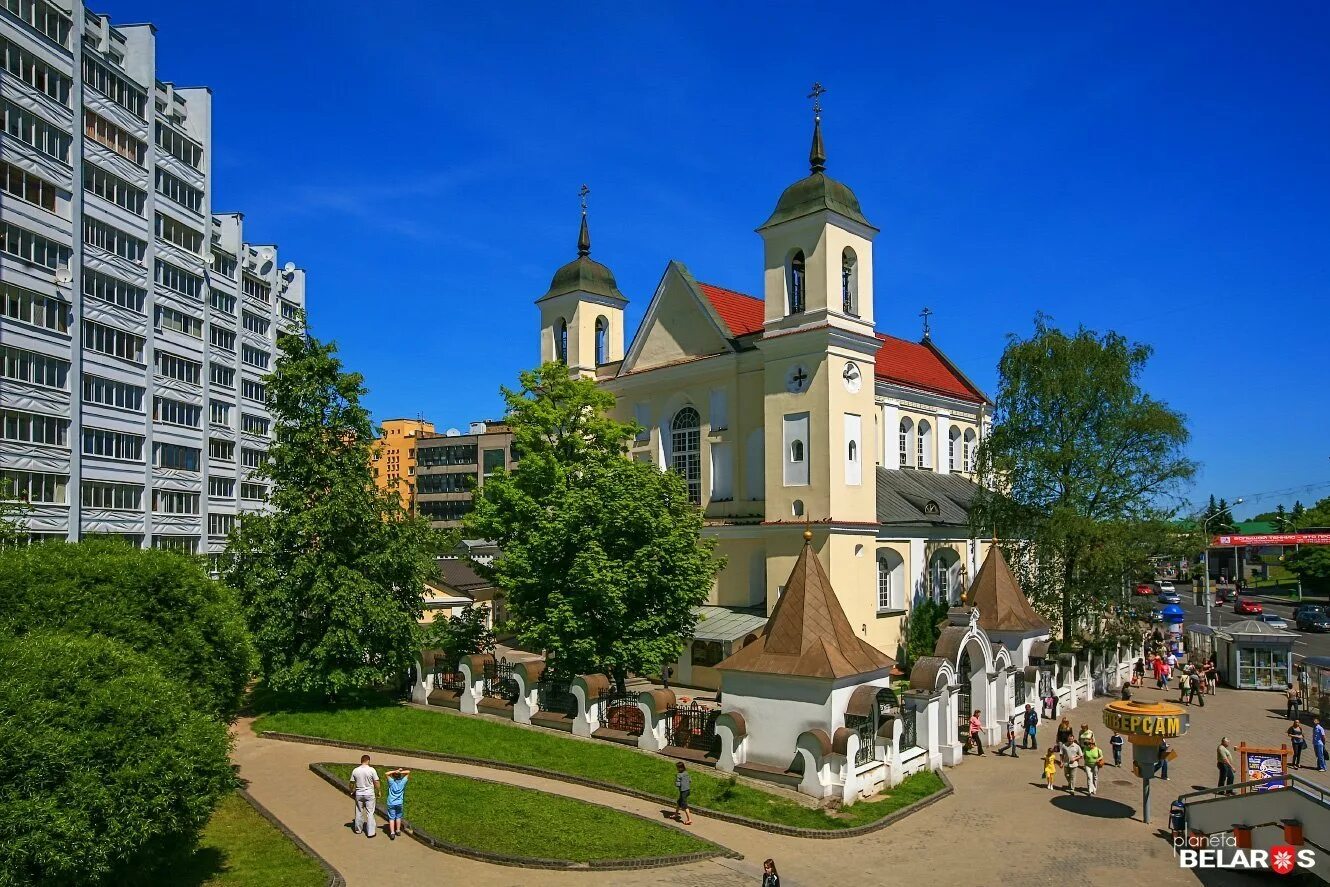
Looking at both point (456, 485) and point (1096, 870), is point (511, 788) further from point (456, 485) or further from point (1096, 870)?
point (456, 485)

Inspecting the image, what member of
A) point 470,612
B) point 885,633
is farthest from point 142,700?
point 885,633

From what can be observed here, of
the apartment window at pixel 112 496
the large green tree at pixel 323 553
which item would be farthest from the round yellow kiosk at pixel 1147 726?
the apartment window at pixel 112 496

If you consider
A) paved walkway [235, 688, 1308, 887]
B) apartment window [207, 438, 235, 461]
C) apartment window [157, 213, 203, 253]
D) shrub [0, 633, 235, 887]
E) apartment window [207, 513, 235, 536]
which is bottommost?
paved walkway [235, 688, 1308, 887]

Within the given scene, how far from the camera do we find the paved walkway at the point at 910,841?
16.4m

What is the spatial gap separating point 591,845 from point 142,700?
8.41 metres

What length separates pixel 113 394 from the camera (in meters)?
40.5

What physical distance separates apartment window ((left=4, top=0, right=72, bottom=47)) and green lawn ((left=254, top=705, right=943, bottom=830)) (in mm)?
27290

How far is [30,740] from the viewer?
36.0 feet

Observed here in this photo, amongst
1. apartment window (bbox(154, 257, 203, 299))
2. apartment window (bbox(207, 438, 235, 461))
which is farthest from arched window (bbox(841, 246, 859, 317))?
apartment window (bbox(207, 438, 235, 461))

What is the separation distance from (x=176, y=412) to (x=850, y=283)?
33107mm

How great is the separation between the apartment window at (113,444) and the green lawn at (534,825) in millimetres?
26230

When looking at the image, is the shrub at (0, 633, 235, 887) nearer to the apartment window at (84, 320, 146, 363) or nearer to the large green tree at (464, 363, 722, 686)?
the large green tree at (464, 363, 722, 686)

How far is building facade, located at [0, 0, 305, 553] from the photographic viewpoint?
34594 mm

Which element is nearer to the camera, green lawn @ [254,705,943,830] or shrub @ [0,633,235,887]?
shrub @ [0,633,235,887]
